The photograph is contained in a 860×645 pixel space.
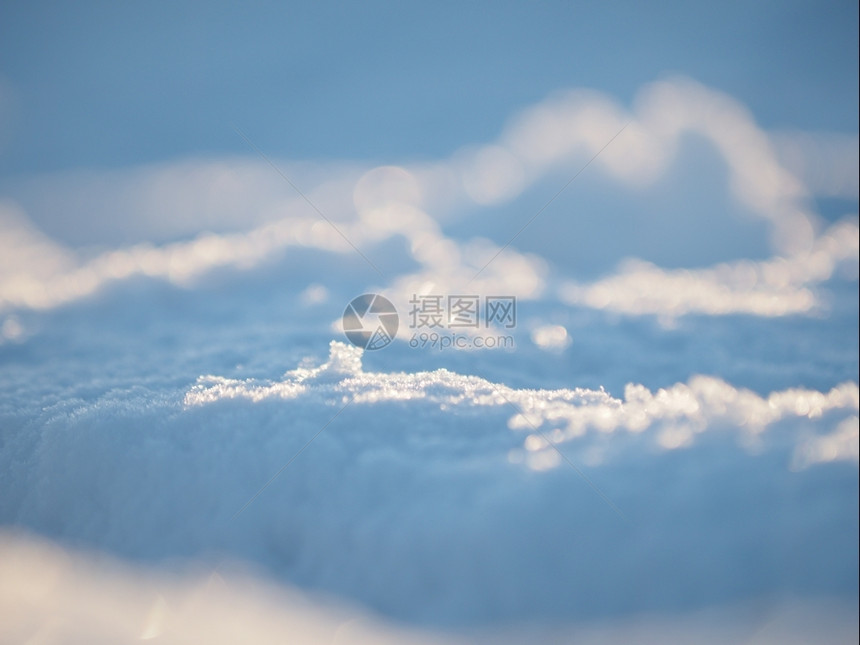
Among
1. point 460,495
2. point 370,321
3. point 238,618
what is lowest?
point 238,618

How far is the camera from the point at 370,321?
1272mm

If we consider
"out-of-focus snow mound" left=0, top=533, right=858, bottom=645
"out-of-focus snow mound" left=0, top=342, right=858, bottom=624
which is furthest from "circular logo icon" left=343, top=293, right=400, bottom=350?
"out-of-focus snow mound" left=0, top=533, right=858, bottom=645

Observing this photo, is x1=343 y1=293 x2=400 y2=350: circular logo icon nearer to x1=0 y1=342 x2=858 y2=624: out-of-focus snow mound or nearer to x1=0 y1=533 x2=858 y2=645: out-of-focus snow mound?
x1=0 y1=342 x2=858 y2=624: out-of-focus snow mound

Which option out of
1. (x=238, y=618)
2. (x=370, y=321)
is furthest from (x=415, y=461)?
(x=370, y=321)

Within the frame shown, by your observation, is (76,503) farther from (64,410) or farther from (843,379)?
(843,379)

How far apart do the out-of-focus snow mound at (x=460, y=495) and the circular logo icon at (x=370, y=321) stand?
25 centimetres

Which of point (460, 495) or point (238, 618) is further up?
point (460, 495)

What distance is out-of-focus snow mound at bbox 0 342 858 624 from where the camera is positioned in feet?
2.36

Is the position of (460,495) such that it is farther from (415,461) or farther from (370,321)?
(370,321)

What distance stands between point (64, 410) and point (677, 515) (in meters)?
0.97

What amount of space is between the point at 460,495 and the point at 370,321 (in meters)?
0.57

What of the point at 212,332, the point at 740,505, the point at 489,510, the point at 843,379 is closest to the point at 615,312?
the point at 843,379

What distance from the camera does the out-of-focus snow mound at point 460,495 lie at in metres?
0.72

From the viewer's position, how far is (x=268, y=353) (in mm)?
1201
